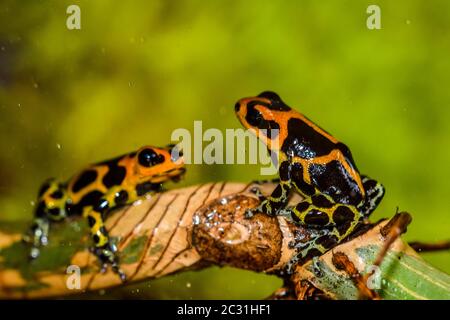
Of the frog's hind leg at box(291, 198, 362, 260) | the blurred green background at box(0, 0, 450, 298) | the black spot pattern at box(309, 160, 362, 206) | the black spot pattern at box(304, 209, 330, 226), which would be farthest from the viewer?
the blurred green background at box(0, 0, 450, 298)

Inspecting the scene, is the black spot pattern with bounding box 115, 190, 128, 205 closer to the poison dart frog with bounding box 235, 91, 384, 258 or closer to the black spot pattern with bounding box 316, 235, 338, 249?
the poison dart frog with bounding box 235, 91, 384, 258

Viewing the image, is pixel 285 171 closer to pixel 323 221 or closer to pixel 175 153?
pixel 323 221

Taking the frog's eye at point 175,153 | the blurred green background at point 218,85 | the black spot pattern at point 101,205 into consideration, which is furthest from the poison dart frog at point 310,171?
the blurred green background at point 218,85

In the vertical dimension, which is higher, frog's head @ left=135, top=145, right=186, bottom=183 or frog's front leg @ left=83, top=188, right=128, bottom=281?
frog's head @ left=135, top=145, right=186, bottom=183

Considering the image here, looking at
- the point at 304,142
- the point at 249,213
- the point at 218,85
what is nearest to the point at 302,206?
the point at 249,213

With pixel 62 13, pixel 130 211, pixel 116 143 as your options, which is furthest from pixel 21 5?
pixel 130 211

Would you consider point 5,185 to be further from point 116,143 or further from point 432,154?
point 432,154

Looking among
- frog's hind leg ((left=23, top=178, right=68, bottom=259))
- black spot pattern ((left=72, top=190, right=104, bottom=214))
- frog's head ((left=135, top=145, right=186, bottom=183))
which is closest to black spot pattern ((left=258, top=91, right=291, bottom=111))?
frog's head ((left=135, top=145, right=186, bottom=183))
